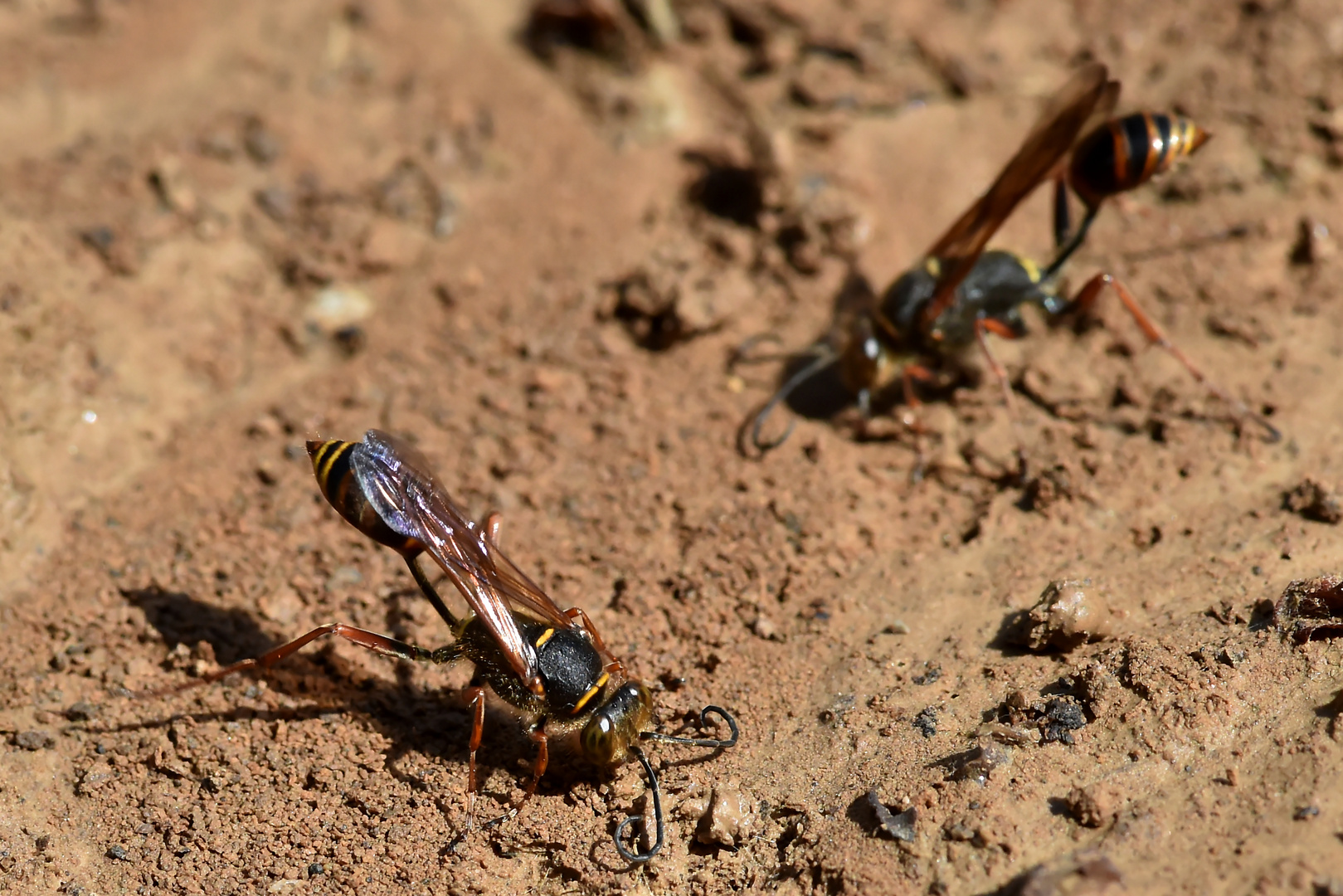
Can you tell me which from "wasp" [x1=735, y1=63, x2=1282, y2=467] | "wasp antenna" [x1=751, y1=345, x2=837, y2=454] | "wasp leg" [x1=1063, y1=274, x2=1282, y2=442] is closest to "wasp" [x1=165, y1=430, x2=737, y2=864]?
"wasp antenna" [x1=751, y1=345, x2=837, y2=454]

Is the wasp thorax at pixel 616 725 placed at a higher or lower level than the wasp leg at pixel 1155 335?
lower

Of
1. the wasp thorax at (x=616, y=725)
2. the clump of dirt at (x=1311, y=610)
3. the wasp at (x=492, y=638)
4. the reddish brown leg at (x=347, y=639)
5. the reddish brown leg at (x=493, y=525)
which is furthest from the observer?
the reddish brown leg at (x=493, y=525)

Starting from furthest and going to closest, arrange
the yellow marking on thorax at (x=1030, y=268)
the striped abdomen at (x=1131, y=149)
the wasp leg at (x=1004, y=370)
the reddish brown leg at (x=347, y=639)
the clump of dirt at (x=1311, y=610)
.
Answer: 1. the yellow marking on thorax at (x=1030, y=268)
2. the striped abdomen at (x=1131, y=149)
3. the wasp leg at (x=1004, y=370)
4. the reddish brown leg at (x=347, y=639)
5. the clump of dirt at (x=1311, y=610)

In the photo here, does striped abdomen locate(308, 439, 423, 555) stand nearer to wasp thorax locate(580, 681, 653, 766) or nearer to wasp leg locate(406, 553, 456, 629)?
wasp leg locate(406, 553, 456, 629)

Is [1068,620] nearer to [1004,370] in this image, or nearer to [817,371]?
[1004,370]

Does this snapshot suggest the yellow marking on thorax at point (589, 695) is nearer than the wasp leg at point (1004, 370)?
Yes

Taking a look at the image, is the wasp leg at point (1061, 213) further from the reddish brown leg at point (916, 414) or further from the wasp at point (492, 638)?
the wasp at point (492, 638)

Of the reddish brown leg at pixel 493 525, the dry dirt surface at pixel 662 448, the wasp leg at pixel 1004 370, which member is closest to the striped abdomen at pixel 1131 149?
the dry dirt surface at pixel 662 448

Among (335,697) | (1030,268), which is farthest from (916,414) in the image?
(335,697)
